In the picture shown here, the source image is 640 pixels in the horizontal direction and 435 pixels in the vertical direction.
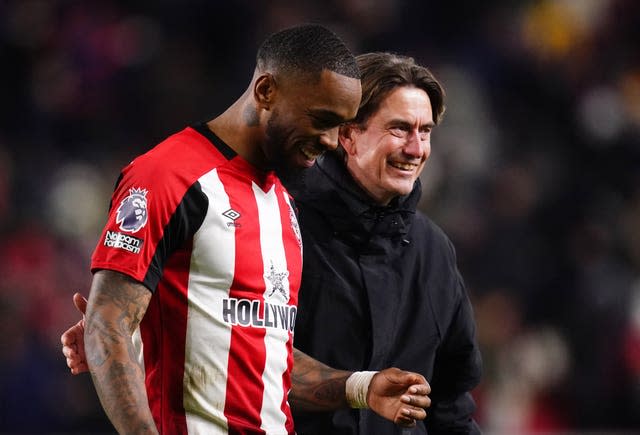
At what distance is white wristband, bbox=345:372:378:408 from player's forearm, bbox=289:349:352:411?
2 centimetres

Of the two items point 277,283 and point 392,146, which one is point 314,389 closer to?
point 277,283

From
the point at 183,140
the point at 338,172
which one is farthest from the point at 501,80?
the point at 183,140

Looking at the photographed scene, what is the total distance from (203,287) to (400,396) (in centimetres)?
66

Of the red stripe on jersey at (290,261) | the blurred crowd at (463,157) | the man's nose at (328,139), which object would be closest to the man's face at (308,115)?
the man's nose at (328,139)

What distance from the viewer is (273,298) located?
3.01 metres

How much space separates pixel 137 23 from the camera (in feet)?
29.6

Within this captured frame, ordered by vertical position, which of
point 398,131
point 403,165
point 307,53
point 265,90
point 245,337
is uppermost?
point 307,53

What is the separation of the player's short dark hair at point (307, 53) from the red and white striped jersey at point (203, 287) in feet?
0.86

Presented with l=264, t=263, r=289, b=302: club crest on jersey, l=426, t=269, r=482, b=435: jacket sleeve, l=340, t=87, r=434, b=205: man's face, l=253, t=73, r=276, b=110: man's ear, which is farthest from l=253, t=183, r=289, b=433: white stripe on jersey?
l=426, t=269, r=482, b=435: jacket sleeve

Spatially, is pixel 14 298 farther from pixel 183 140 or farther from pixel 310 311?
pixel 183 140

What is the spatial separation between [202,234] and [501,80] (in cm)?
680

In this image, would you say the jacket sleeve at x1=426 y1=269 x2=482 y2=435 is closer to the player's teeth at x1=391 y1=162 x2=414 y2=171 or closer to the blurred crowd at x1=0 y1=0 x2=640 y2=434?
the player's teeth at x1=391 y1=162 x2=414 y2=171

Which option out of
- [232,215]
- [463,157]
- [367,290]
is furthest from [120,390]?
[463,157]

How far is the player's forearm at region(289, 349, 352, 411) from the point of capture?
3.38 m
